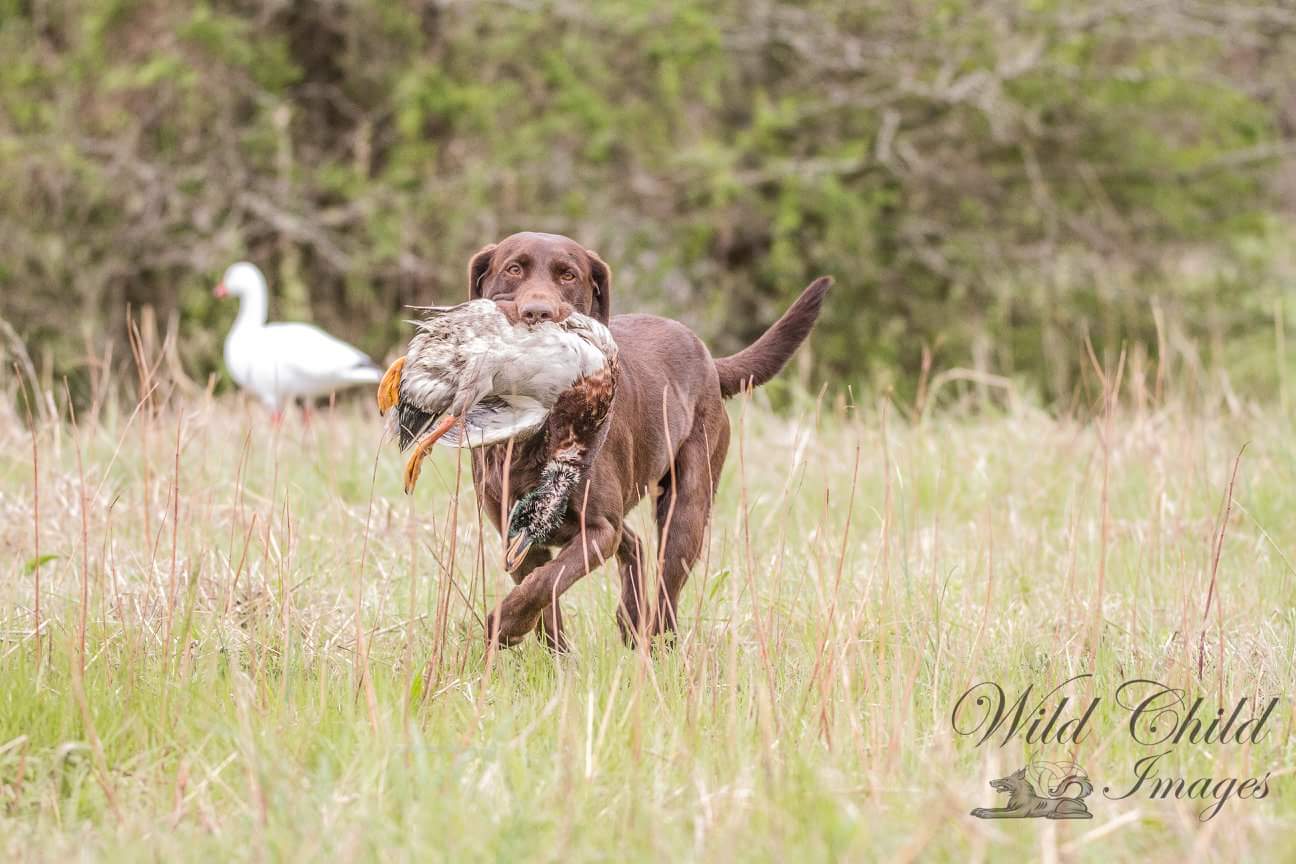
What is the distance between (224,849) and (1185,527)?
3341 mm

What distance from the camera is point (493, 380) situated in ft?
→ 10.1

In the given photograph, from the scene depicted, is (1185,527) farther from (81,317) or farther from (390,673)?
(81,317)

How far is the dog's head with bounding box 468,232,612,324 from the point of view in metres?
3.86

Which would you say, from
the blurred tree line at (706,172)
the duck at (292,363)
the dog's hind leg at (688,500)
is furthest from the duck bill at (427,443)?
the blurred tree line at (706,172)

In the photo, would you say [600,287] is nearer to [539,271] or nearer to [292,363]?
[539,271]

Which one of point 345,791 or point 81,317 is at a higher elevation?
point 345,791

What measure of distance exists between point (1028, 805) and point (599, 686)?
3.58ft

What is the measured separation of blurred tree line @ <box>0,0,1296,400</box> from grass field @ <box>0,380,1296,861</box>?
566 cm

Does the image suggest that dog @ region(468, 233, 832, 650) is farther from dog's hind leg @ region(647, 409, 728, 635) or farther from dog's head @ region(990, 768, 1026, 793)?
dog's head @ region(990, 768, 1026, 793)

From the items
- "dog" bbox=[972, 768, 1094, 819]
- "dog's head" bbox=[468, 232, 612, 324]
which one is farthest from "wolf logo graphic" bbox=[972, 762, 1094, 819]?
"dog's head" bbox=[468, 232, 612, 324]

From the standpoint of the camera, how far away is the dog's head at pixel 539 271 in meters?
3.86

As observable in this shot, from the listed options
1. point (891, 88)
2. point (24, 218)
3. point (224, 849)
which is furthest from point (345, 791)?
point (24, 218)

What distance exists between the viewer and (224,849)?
2.38m

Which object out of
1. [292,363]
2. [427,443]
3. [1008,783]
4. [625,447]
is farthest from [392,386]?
[292,363]
